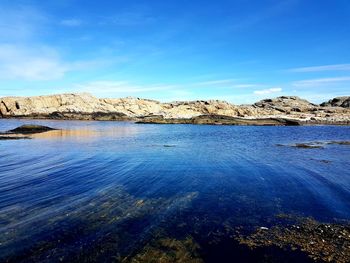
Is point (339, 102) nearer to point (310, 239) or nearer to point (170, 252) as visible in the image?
point (310, 239)

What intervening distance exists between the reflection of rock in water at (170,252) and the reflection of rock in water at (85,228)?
0.45 m

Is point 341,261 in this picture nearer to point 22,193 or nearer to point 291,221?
point 291,221

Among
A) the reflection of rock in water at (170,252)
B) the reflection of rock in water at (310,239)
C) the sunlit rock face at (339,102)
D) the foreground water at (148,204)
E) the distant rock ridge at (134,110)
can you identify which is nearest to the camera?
the reflection of rock in water at (170,252)

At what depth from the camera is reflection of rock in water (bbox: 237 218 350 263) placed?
364 inches

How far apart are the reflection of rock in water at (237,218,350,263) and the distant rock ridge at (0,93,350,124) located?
96745 millimetres

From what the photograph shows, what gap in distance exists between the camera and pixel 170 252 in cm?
932

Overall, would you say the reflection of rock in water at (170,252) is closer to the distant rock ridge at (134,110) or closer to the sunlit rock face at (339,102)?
the distant rock ridge at (134,110)

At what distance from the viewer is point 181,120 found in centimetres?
10444

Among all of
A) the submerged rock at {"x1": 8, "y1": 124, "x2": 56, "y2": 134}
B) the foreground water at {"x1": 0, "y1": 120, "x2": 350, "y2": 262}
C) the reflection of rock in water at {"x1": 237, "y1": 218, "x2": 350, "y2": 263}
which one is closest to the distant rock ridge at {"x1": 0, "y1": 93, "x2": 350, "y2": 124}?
the submerged rock at {"x1": 8, "y1": 124, "x2": 56, "y2": 134}

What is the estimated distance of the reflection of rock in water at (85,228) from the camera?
909cm

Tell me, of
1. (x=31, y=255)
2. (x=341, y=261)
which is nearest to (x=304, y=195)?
(x=341, y=261)

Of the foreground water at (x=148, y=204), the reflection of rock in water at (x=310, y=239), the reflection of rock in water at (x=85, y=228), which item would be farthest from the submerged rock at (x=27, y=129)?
the reflection of rock in water at (x=310, y=239)

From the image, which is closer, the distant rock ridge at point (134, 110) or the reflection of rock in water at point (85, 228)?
the reflection of rock in water at point (85, 228)

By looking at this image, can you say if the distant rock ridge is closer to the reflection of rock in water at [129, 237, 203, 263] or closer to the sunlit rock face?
the sunlit rock face
